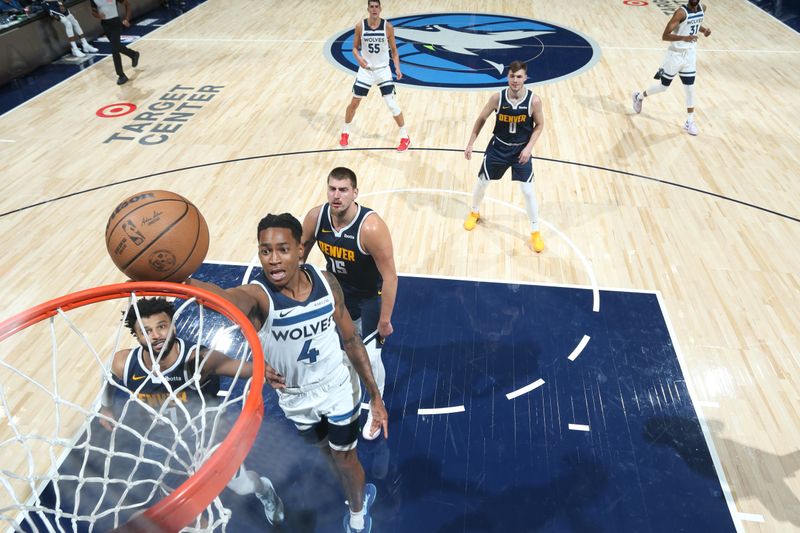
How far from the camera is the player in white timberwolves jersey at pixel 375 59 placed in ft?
22.1

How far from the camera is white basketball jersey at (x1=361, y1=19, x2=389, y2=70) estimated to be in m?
6.73

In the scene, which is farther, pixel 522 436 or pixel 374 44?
pixel 374 44

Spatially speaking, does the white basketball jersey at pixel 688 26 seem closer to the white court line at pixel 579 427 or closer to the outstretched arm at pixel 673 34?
the outstretched arm at pixel 673 34

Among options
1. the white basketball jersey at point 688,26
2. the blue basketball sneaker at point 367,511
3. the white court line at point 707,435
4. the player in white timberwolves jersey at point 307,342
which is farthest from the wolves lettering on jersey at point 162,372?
the white basketball jersey at point 688,26

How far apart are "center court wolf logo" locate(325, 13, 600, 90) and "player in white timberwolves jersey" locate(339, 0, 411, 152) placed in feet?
8.00

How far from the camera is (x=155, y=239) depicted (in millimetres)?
2398

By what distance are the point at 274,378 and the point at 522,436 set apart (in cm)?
187

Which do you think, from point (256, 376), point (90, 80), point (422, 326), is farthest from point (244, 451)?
point (90, 80)

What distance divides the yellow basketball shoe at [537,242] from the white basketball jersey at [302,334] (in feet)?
10.3

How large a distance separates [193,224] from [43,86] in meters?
8.89

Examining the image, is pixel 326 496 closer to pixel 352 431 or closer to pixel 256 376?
pixel 352 431

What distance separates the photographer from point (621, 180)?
6586mm

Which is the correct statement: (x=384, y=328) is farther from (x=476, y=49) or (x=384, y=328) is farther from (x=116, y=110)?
(x=476, y=49)

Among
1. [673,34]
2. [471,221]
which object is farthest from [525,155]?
[673,34]
